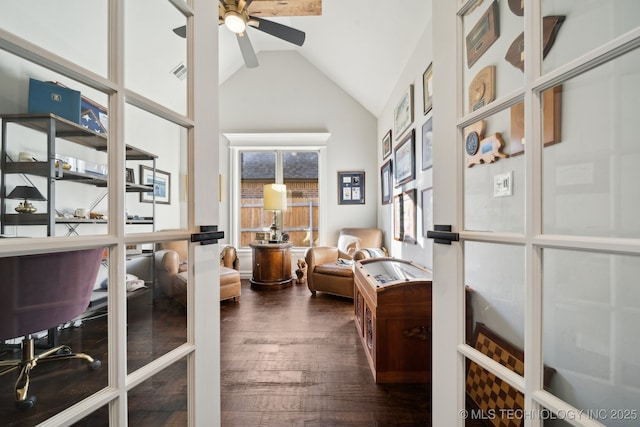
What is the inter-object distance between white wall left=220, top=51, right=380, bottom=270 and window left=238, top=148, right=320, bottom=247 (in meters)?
0.27

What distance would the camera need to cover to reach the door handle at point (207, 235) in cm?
69

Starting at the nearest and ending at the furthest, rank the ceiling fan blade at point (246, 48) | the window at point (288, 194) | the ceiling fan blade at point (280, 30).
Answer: the ceiling fan blade at point (280, 30), the ceiling fan blade at point (246, 48), the window at point (288, 194)

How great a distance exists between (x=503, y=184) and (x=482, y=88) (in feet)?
0.99

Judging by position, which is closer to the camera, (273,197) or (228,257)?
(228,257)

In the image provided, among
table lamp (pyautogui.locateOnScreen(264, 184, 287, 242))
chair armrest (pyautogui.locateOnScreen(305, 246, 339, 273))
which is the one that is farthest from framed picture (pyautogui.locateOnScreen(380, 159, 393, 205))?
table lamp (pyautogui.locateOnScreen(264, 184, 287, 242))

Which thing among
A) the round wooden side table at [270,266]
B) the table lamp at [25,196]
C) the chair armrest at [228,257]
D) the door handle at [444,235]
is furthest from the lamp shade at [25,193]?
the chair armrest at [228,257]

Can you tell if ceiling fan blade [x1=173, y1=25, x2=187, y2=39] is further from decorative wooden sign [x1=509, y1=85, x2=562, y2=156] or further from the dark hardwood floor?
decorative wooden sign [x1=509, y1=85, x2=562, y2=156]

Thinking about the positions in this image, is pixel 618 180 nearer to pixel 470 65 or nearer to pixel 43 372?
pixel 470 65

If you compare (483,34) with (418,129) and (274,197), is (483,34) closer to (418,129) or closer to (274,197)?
(418,129)

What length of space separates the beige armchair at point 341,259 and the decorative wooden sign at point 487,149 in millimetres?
2436

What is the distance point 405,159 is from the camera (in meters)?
2.77

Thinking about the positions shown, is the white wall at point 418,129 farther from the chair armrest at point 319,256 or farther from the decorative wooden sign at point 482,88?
the decorative wooden sign at point 482,88

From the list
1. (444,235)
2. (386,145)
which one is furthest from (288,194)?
(444,235)

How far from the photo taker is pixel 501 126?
0.71 m
